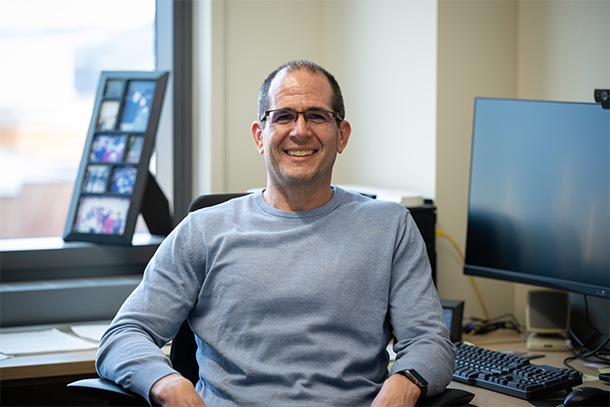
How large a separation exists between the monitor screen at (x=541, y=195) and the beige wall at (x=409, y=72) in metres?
0.32

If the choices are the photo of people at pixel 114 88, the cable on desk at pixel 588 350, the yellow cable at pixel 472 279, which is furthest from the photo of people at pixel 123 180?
the cable on desk at pixel 588 350

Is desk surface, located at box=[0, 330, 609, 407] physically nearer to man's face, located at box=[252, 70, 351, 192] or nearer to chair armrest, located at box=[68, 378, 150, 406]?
chair armrest, located at box=[68, 378, 150, 406]

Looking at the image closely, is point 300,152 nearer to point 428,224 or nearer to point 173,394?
point 173,394

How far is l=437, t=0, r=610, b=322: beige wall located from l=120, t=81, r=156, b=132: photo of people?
3.35ft

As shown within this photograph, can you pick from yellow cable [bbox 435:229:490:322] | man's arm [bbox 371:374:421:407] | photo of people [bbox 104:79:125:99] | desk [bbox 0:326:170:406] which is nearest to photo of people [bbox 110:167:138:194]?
photo of people [bbox 104:79:125:99]

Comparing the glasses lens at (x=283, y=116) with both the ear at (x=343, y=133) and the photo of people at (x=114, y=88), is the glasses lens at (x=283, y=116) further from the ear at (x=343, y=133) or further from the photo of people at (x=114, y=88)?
the photo of people at (x=114, y=88)

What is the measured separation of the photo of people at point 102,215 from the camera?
7.96 ft

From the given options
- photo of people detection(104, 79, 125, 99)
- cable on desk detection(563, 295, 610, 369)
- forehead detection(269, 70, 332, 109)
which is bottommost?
cable on desk detection(563, 295, 610, 369)

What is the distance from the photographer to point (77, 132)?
2682 millimetres

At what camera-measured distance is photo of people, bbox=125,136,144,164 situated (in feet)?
8.03

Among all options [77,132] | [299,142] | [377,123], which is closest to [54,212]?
[77,132]

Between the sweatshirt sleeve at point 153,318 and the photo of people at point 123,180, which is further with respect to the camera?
the photo of people at point 123,180

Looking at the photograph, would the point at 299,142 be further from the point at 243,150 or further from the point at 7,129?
the point at 7,129

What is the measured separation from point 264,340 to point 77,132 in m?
1.54
